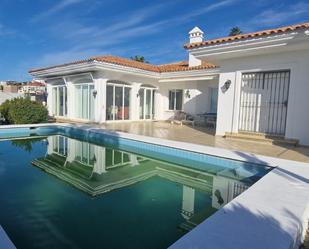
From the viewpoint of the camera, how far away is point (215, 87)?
75.6 ft

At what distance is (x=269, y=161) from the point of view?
9242 millimetres

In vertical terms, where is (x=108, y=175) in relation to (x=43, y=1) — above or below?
below

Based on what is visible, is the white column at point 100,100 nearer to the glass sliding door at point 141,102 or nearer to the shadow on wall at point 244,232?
the glass sliding door at point 141,102

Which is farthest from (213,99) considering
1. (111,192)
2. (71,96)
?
(111,192)

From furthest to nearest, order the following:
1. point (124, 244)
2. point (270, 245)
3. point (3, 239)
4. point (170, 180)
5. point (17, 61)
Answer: point (17, 61)
point (170, 180)
point (124, 244)
point (3, 239)
point (270, 245)

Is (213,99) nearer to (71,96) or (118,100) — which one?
Result: (118,100)

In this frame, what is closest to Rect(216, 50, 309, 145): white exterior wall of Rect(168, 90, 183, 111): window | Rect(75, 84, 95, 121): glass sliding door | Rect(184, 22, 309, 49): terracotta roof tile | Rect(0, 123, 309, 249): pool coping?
Rect(184, 22, 309, 49): terracotta roof tile

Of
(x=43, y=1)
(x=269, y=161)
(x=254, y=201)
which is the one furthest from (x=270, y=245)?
(x=43, y=1)

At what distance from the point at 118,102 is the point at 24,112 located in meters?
8.26

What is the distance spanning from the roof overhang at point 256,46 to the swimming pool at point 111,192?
656cm

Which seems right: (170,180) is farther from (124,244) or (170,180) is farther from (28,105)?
(28,105)

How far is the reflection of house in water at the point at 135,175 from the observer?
675 cm

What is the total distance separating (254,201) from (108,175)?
5.21 meters

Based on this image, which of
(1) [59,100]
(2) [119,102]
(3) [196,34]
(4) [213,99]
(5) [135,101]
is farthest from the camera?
(3) [196,34]
